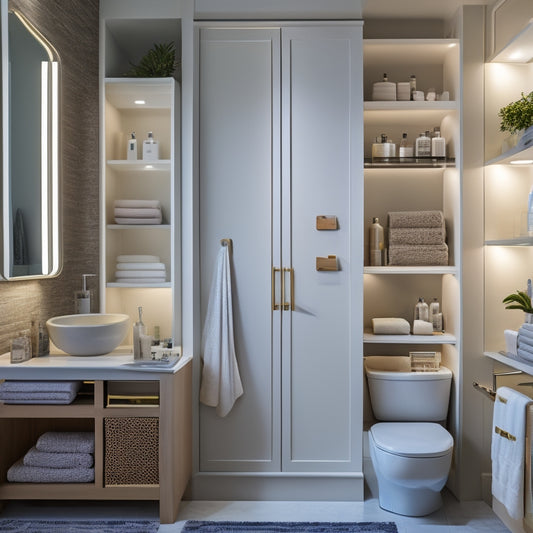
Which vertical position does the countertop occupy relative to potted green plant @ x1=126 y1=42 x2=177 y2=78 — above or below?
below

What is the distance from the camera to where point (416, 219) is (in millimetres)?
3170

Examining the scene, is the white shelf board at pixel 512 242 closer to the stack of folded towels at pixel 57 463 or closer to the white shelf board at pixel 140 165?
the white shelf board at pixel 140 165

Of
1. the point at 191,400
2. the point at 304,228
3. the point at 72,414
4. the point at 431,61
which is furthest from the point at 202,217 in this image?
the point at 431,61

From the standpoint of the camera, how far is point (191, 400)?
10.0 ft

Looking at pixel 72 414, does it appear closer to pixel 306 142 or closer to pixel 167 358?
pixel 167 358

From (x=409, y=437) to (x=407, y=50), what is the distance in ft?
6.78

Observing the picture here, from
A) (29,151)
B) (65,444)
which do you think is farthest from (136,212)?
→ (65,444)

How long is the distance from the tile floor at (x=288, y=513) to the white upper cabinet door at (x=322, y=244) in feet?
0.70

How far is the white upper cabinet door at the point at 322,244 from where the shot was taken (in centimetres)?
304

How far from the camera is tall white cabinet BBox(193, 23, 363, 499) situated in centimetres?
304

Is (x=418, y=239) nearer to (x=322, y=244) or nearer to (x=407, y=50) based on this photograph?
(x=322, y=244)

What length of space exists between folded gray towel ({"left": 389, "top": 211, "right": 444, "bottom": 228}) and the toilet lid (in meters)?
1.06

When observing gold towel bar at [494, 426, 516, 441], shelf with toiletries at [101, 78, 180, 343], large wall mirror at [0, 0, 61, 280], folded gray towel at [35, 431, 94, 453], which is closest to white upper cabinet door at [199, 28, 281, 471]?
shelf with toiletries at [101, 78, 180, 343]

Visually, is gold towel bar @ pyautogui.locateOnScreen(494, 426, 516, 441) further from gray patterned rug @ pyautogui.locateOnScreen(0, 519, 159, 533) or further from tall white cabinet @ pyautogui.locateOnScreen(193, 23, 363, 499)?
gray patterned rug @ pyautogui.locateOnScreen(0, 519, 159, 533)
